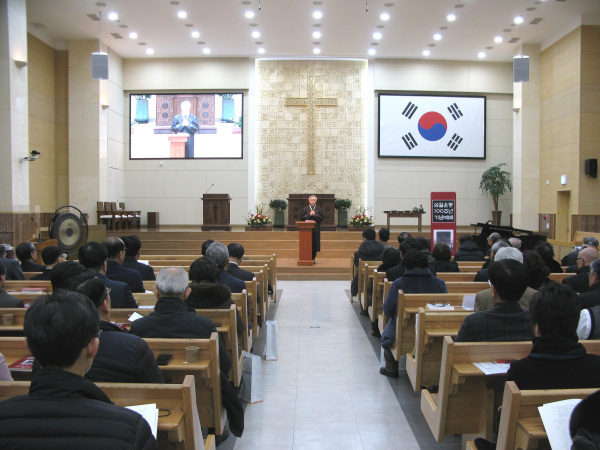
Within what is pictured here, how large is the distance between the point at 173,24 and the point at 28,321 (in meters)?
11.5

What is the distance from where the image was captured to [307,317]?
5.55 metres

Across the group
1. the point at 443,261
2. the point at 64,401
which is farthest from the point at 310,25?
the point at 64,401

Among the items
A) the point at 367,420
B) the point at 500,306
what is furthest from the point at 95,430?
the point at 367,420

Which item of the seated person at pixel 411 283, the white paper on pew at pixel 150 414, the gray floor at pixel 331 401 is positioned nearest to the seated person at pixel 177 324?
the gray floor at pixel 331 401

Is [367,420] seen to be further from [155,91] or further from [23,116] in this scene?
[155,91]

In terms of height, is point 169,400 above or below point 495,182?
below

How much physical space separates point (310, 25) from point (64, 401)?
37.9 ft

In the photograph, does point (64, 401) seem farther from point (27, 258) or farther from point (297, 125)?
point (297, 125)

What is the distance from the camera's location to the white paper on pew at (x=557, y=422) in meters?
1.34

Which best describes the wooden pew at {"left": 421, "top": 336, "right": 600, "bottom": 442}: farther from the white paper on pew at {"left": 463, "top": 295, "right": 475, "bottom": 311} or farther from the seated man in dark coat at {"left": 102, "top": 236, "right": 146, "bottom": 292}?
the seated man in dark coat at {"left": 102, "top": 236, "right": 146, "bottom": 292}

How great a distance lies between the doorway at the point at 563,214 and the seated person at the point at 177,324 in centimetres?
1134

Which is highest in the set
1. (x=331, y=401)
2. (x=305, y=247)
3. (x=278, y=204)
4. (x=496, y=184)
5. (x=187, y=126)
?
(x=187, y=126)

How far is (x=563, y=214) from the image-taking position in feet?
38.1

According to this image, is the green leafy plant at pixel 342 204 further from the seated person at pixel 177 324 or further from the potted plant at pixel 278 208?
the seated person at pixel 177 324
